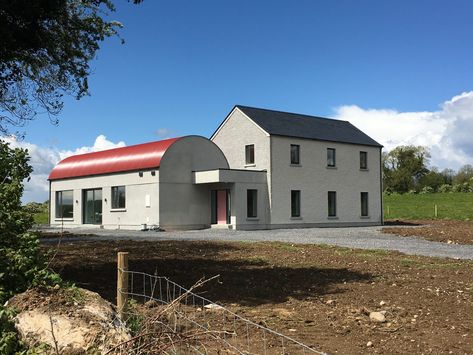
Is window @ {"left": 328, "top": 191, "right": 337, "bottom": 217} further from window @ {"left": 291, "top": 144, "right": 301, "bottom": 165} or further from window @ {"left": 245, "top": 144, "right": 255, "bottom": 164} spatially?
window @ {"left": 245, "top": 144, "right": 255, "bottom": 164}

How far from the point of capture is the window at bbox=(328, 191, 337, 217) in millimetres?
34750

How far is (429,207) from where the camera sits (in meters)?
48.8

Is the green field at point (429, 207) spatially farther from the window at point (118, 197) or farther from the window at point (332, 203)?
the window at point (118, 197)

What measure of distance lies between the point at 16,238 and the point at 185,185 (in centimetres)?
2435

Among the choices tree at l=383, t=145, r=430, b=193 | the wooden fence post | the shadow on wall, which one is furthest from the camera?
tree at l=383, t=145, r=430, b=193

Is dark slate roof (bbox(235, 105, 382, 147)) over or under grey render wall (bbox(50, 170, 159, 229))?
over

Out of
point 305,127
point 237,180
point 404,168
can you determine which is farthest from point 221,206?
point 404,168

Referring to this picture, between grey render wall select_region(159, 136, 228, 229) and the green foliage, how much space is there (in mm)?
22326

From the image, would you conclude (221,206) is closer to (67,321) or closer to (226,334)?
(226,334)

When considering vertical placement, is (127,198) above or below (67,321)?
above

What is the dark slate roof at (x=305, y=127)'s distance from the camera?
108 ft

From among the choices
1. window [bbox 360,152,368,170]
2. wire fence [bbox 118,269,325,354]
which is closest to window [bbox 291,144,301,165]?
window [bbox 360,152,368,170]

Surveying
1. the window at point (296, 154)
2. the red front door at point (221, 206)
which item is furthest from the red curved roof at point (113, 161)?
the window at point (296, 154)

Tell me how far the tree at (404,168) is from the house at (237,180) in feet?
146
